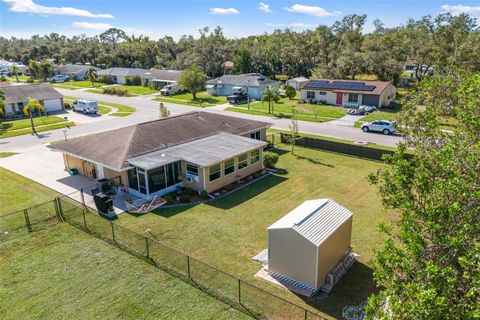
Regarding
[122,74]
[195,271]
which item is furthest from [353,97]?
[122,74]

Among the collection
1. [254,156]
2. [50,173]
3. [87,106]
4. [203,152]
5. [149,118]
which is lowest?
[50,173]

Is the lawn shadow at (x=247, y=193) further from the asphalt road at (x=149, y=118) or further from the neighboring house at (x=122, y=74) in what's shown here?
the neighboring house at (x=122, y=74)

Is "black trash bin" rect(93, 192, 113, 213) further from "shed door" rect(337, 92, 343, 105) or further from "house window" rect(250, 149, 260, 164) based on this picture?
"shed door" rect(337, 92, 343, 105)

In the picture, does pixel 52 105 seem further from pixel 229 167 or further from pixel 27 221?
pixel 229 167

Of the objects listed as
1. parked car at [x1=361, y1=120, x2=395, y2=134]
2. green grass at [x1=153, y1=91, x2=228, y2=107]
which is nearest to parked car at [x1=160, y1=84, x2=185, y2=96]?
green grass at [x1=153, y1=91, x2=228, y2=107]

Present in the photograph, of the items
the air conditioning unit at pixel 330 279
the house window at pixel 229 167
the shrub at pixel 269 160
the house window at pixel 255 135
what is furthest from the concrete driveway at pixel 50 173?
the house window at pixel 255 135
